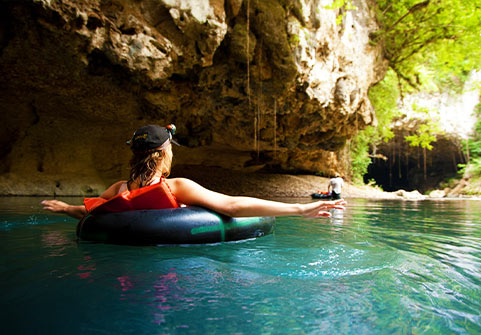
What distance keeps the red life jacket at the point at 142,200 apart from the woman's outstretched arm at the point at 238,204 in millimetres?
117

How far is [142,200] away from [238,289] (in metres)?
1.23

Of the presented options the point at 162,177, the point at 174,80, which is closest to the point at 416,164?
the point at 174,80

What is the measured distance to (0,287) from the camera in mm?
1312

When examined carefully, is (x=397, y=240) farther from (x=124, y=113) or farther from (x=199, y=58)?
(x=124, y=113)

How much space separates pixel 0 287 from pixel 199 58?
6.22m

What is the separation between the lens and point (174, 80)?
25.2 feet

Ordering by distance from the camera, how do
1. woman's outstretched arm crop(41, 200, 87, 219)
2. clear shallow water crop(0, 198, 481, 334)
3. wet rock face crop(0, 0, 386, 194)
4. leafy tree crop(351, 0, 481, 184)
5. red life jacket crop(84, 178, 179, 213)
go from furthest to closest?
leafy tree crop(351, 0, 481, 184)
wet rock face crop(0, 0, 386, 194)
woman's outstretched arm crop(41, 200, 87, 219)
red life jacket crop(84, 178, 179, 213)
clear shallow water crop(0, 198, 481, 334)

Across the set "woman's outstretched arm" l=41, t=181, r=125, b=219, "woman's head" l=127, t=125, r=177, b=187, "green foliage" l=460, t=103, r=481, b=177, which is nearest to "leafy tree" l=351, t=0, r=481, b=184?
"green foliage" l=460, t=103, r=481, b=177

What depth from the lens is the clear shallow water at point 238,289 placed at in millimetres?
990

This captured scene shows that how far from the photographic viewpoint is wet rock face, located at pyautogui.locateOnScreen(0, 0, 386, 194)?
18.7 ft

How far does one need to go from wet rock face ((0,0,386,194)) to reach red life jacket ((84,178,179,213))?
4.41 m

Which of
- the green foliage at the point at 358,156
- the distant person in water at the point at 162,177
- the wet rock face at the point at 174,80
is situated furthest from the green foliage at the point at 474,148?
the distant person in water at the point at 162,177

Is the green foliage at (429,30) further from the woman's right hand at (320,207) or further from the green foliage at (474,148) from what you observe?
the woman's right hand at (320,207)

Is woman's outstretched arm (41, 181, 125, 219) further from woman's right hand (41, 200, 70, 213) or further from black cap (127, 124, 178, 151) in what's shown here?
black cap (127, 124, 178, 151)
